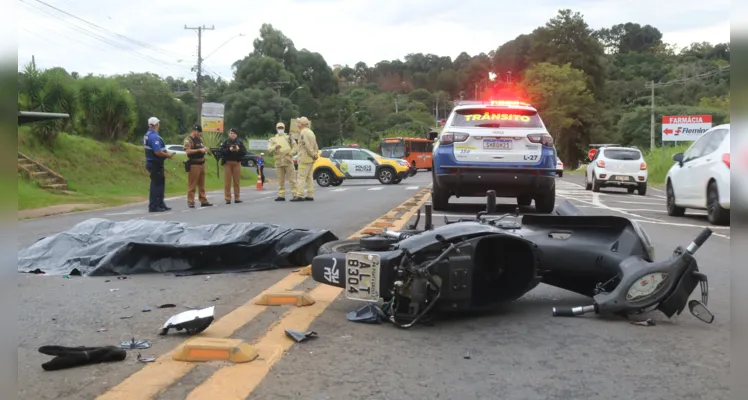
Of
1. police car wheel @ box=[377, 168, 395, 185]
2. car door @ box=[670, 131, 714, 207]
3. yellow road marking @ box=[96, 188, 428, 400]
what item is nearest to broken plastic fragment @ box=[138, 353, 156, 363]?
yellow road marking @ box=[96, 188, 428, 400]

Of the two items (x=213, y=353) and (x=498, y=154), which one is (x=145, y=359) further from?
(x=498, y=154)

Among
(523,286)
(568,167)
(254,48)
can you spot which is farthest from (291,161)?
(254,48)

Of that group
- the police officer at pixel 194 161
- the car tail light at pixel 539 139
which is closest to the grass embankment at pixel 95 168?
the police officer at pixel 194 161

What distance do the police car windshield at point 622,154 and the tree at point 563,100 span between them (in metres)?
48.0

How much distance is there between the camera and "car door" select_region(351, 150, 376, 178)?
31.4m

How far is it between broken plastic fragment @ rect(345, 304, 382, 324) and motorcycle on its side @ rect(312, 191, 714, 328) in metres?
0.03

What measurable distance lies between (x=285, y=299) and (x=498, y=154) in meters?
6.11

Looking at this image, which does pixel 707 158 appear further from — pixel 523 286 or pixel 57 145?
pixel 57 145

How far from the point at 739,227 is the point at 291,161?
1569cm

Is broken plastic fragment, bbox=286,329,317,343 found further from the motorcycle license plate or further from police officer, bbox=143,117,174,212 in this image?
police officer, bbox=143,117,174,212

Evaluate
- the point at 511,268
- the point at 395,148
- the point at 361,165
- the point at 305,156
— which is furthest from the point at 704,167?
the point at 395,148

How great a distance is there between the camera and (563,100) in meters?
70.9

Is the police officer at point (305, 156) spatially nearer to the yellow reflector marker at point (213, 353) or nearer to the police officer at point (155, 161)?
the police officer at point (155, 161)

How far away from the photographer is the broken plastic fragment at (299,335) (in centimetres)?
372
